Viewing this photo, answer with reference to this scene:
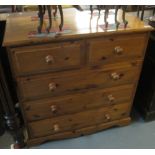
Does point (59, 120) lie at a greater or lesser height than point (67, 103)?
lesser

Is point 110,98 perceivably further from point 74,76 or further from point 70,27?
point 70,27

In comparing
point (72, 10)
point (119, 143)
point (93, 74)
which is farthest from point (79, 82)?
point (119, 143)

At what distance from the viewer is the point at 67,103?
135 cm

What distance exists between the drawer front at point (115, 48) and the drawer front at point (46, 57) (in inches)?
3.3

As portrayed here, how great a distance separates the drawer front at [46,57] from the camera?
40.4 inches

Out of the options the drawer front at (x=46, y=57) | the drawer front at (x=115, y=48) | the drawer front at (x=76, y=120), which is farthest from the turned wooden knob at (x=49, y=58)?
the drawer front at (x=76, y=120)

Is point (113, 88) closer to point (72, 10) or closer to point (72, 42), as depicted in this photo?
point (72, 42)

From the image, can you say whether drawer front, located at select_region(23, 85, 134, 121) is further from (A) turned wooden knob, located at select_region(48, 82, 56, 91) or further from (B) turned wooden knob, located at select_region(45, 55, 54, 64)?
(B) turned wooden knob, located at select_region(45, 55, 54, 64)

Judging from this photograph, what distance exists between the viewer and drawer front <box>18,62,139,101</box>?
3.83 feet

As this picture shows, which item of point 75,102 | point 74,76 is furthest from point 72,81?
point 75,102

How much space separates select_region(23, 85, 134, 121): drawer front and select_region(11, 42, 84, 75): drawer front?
0.27 metres

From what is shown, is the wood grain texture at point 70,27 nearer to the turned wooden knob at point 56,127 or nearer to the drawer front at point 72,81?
the drawer front at point 72,81

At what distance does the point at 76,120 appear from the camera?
148 cm
